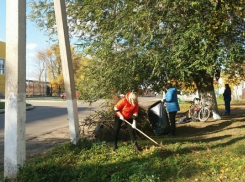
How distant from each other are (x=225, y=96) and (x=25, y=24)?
11885 mm

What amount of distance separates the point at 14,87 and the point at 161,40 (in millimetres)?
4963

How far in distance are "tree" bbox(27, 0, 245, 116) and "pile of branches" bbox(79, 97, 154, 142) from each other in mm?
1049

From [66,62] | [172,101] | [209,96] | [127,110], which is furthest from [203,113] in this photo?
[66,62]

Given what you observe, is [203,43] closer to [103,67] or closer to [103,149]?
[103,67]

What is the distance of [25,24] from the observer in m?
4.92

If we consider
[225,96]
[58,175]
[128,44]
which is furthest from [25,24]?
[225,96]

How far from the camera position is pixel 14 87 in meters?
4.78

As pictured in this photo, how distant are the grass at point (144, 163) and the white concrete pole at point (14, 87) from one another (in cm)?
29

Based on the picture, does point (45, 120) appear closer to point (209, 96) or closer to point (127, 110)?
point (209, 96)

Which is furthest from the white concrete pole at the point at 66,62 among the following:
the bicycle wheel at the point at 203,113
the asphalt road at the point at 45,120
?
the bicycle wheel at the point at 203,113

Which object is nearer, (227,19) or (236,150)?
(236,150)

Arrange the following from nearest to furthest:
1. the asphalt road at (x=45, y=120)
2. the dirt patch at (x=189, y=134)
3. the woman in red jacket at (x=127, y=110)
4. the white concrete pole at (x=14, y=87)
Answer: the white concrete pole at (x=14, y=87) < the woman in red jacket at (x=127, y=110) < the dirt patch at (x=189, y=134) < the asphalt road at (x=45, y=120)

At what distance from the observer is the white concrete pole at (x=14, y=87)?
15.6ft

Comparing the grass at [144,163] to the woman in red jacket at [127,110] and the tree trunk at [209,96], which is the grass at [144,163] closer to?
the woman in red jacket at [127,110]
